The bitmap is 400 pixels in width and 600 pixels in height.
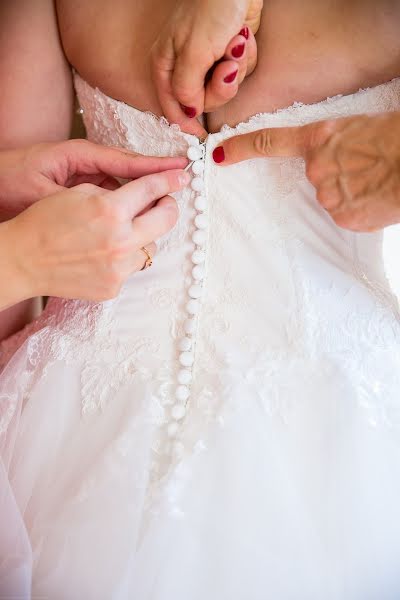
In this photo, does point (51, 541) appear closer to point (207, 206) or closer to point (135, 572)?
point (135, 572)

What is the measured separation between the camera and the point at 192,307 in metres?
0.89

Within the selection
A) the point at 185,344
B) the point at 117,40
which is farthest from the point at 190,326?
the point at 117,40

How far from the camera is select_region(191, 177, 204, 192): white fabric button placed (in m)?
0.88

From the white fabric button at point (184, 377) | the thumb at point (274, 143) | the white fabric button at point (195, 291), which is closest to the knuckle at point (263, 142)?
the thumb at point (274, 143)

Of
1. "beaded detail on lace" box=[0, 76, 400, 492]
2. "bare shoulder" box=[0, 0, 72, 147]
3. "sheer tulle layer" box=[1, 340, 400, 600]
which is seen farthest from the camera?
"bare shoulder" box=[0, 0, 72, 147]

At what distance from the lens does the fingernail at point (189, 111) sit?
0.85m

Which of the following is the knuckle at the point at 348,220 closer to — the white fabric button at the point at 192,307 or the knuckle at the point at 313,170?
the knuckle at the point at 313,170

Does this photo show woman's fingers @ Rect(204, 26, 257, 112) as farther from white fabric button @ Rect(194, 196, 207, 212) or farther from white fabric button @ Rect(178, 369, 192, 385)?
white fabric button @ Rect(178, 369, 192, 385)

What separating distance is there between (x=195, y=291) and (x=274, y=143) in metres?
0.25

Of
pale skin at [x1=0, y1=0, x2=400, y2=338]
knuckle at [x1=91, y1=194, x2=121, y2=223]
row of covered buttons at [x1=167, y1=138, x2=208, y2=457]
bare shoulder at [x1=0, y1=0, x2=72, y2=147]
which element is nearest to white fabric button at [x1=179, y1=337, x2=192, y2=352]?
row of covered buttons at [x1=167, y1=138, x2=208, y2=457]

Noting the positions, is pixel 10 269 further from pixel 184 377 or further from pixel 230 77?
pixel 230 77

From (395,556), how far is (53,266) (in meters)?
0.58

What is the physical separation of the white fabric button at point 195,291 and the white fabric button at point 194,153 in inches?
7.6

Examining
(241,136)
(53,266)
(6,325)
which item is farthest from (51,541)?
(241,136)
